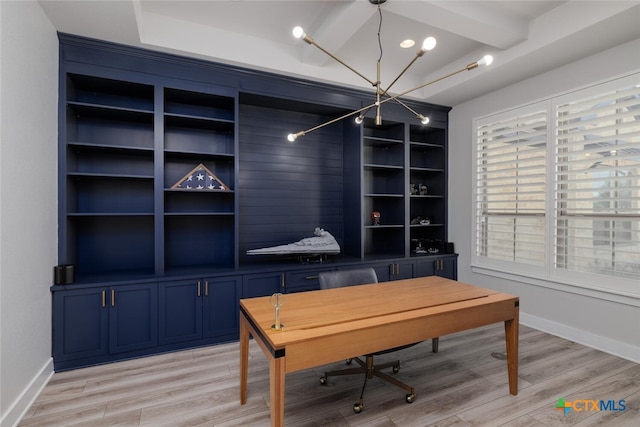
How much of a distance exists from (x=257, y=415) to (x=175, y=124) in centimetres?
290

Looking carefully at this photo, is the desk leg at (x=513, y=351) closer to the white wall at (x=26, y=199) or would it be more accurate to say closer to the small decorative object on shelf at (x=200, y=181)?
the small decorative object on shelf at (x=200, y=181)

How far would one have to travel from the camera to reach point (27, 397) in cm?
207

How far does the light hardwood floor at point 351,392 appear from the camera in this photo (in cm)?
198

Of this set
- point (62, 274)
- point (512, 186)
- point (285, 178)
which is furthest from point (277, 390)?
point (512, 186)

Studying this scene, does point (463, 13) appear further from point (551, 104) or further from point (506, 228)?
point (506, 228)

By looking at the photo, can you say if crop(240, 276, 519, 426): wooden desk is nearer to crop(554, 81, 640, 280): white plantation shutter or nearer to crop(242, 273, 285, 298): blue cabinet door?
crop(242, 273, 285, 298): blue cabinet door

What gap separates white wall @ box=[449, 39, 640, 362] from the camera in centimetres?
277

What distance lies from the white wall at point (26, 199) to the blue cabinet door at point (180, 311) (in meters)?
0.83

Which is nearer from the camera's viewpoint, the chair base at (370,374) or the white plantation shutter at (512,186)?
the chair base at (370,374)

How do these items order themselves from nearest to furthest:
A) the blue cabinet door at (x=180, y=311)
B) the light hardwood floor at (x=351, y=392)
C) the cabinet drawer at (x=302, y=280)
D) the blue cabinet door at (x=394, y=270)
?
1. the light hardwood floor at (x=351, y=392)
2. the blue cabinet door at (x=180, y=311)
3. the cabinet drawer at (x=302, y=280)
4. the blue cabinet door at (x=394, y=270)

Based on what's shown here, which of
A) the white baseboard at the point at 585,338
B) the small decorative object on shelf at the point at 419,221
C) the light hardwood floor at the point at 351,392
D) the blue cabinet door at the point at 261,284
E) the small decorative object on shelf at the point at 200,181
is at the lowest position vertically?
the light hardwood floor at the point at 351,392

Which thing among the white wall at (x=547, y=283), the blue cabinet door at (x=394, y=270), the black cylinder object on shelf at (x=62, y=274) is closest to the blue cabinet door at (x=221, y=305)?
the black cylinder object on shelf at (x=62, y=274)

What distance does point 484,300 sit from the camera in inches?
84.7

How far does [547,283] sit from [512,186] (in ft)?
3.78
